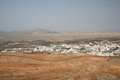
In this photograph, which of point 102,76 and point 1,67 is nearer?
point 102,76

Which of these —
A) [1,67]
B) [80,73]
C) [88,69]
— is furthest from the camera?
[1,67]

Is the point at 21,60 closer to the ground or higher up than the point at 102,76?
higher up

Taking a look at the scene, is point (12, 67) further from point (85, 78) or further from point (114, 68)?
point (114, 68)

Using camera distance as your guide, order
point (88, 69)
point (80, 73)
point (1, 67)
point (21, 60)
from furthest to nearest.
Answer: point (21, 60) → point (1, 67) → point (88, 69) → point (80, 73)

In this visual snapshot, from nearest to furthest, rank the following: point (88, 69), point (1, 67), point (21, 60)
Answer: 1. point (88, 69)
2. point (1, 67)
3. point (21, 60)

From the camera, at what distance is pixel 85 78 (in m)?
15.5

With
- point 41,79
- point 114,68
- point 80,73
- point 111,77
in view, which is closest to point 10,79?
point 41,79

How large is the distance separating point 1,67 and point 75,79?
12802 mm

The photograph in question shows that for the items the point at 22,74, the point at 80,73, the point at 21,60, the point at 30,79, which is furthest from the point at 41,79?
the point at 21,60

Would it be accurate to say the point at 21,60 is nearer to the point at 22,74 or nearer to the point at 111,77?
the point at 22,74

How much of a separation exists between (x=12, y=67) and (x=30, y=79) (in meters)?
6.69

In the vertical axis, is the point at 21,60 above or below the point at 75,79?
above

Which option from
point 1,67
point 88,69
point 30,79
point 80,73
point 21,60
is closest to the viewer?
point 30,79

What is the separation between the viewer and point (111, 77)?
15.6 meters
